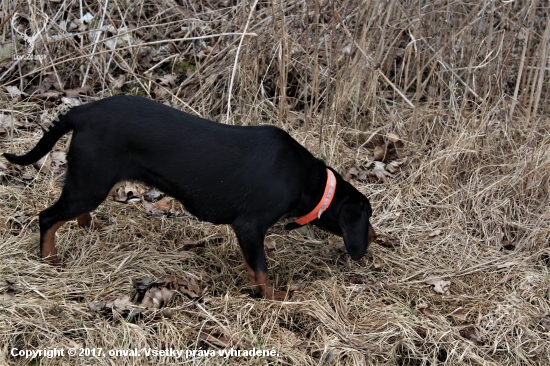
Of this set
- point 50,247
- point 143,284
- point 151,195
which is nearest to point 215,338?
point 143,284

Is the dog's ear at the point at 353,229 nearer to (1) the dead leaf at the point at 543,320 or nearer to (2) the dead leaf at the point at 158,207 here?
(1) the dead leaf at the point at 543,320

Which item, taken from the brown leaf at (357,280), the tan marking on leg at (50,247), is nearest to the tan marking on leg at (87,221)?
the tan marking on leg at (50,247)

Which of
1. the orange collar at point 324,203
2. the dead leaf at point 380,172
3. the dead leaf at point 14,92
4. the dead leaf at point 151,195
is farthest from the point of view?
the dead leaf at point 14,92

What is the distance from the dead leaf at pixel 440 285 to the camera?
407cm

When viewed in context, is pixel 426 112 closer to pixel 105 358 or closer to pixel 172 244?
pixel 172 244

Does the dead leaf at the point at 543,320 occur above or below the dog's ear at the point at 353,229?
below

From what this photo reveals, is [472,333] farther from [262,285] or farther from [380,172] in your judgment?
[380,172]

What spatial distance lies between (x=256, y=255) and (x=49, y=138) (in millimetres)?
1488

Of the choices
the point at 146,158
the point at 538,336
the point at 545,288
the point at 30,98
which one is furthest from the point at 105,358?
the point at 30,98

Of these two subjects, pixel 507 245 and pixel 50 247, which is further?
pixel 507 245

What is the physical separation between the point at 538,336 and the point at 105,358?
8.48ft

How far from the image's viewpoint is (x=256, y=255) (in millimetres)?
3758

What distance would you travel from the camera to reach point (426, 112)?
5551 mm

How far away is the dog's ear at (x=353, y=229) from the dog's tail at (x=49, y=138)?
1.79 metres
